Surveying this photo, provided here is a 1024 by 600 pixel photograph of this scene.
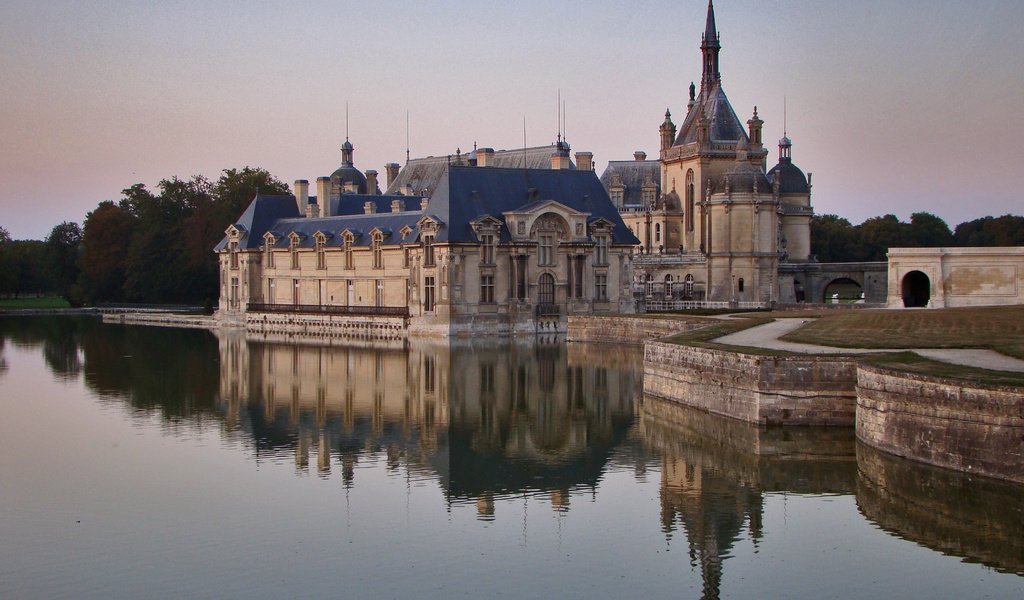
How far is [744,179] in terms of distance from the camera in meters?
70.5

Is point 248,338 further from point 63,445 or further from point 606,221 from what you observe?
point 63,445

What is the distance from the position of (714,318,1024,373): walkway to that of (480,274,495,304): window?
2160cm

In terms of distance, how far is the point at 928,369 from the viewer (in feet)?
73.7

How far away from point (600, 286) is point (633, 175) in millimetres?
26204

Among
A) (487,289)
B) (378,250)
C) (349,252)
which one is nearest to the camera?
(487,289)

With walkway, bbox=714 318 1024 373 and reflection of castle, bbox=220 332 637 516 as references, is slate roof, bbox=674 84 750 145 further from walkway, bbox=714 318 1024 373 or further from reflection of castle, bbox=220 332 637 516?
walkway, bbox=714 318 1024 373

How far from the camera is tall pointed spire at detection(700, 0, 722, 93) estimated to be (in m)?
84.6

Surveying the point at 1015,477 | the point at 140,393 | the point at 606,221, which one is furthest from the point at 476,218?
the point at 1015,477

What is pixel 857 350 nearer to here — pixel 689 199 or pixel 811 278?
pixel 811 278

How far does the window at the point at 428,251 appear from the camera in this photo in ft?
192

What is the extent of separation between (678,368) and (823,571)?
50.8 feet

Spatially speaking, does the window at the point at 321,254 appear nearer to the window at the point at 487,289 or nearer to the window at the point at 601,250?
the window at the point at 487,289

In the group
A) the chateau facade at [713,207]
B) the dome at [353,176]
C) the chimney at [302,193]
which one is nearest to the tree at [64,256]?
the dome at [353,176]

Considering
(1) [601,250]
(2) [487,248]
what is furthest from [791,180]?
(2) [487,248]
